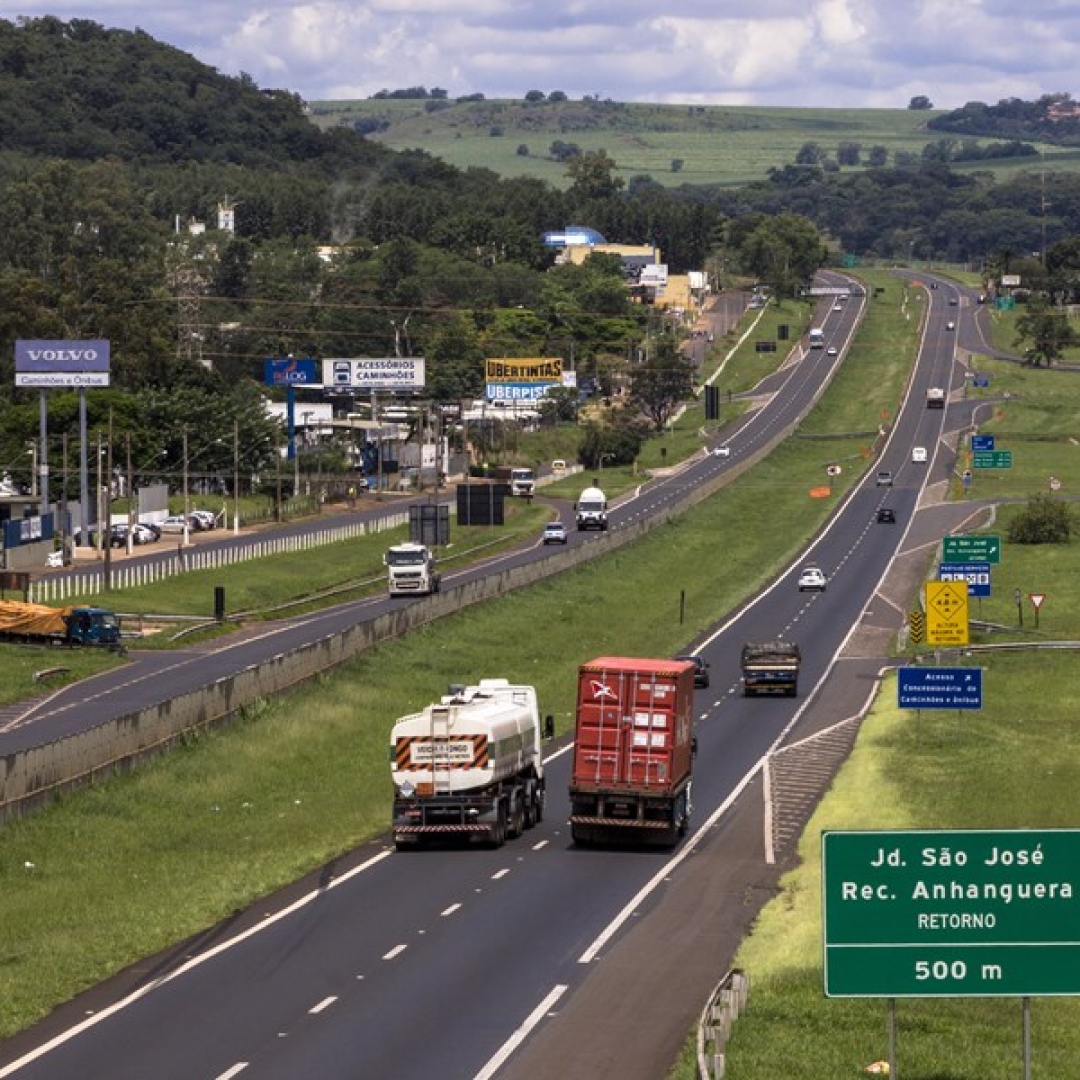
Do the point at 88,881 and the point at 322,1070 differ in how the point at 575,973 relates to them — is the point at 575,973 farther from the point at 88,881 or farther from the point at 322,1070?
the point at 88,881

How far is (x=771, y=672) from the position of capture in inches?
3378

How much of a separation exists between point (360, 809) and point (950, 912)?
3577 cm

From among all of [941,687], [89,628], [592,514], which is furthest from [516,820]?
[592,514]

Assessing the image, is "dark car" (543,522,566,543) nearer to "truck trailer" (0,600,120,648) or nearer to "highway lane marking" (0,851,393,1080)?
"truck trailer" (0,600,120,648)

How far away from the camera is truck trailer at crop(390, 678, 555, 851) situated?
50750 millimetres

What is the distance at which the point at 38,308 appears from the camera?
200 metres

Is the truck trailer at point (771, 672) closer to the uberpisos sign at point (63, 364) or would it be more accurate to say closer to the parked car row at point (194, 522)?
the parked car row at point (194, 522)

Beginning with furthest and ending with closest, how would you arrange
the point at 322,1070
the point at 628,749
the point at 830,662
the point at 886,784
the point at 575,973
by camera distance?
the point at 830,662 → the point at 886,784 → the point at 628,749 → the point at 575,973 → the point at 322,1070

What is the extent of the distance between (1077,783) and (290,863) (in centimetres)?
2319

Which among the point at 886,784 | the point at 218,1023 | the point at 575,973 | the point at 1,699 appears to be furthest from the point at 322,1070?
the point at 1,699

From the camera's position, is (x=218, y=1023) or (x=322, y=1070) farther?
(x=218, y=1023)

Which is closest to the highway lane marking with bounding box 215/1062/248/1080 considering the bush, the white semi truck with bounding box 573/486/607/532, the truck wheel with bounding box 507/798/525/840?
the truck wheel with bounding box 507/798/525/840

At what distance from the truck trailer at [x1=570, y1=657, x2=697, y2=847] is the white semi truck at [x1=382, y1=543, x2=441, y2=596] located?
61855 millimetres

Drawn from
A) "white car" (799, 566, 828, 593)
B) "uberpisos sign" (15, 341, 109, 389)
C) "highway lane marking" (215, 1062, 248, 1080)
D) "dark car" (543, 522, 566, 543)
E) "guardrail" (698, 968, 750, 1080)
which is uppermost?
"uberpisos sign" (15, 341, 109, 389)
